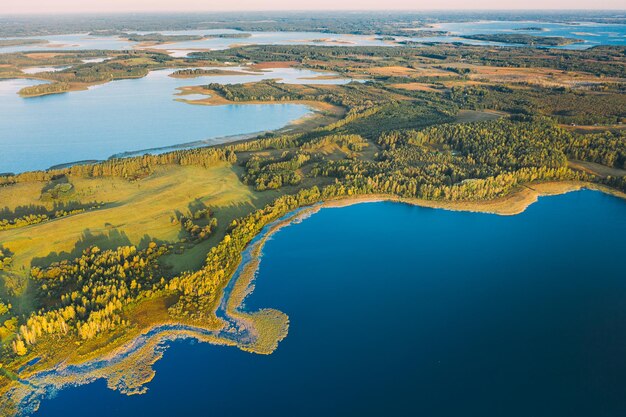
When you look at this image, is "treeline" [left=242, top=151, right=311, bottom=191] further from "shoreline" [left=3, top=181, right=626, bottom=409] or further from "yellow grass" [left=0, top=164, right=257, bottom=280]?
"shoreline" [left=3, top=181, right=626, bottom=409]

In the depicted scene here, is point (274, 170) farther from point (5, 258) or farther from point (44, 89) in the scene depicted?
point (44, 89)

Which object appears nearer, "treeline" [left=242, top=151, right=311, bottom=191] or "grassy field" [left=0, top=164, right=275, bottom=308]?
"grassy field" [left=0, top=164, right=275, bottom=308]

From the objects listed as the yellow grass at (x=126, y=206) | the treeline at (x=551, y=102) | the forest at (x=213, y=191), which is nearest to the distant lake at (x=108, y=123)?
the forest at (x=213, y=191)

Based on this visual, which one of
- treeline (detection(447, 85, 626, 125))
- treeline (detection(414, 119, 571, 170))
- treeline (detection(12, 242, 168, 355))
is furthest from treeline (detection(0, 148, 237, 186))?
treeline (detection(447, 85, 626, 125))

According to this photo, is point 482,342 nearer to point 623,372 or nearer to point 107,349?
point 623,372

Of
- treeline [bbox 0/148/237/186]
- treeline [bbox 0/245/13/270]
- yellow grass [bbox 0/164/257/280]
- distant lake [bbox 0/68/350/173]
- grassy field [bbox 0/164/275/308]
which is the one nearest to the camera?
treeline [bbox 0/245/13/270]

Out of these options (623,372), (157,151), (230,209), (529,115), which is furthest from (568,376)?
(529,115)

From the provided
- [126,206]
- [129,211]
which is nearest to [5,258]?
[129,211]

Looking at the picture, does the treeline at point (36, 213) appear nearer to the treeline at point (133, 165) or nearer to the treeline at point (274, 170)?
the treeline at point (133, 165)
